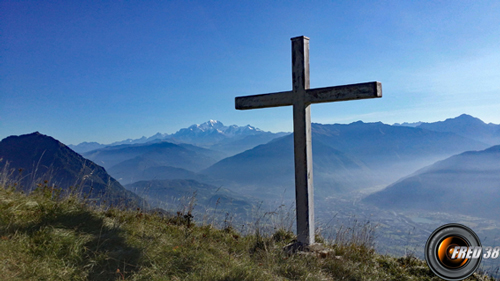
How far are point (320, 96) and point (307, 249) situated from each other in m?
2.66

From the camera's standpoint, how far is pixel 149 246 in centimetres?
411

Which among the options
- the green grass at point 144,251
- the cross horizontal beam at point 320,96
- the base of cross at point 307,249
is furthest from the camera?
the base of cross at point 307,249

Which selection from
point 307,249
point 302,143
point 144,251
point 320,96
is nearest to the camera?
point 144,251

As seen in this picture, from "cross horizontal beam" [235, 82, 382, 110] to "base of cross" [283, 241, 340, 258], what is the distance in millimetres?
2540

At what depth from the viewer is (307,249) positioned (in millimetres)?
4977

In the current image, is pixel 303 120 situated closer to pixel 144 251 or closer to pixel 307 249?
pixel 307 249

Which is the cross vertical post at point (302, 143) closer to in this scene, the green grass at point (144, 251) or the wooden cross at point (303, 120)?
the wooden cross at point (303, 120)

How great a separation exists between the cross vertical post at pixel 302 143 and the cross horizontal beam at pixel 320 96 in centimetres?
16

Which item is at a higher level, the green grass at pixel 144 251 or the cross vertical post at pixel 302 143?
the cross vertical post at pixel 302 143

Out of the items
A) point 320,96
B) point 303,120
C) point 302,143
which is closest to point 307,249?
point 302,143

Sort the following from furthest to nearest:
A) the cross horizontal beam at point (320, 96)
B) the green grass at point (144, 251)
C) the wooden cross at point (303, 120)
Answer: the wooden cross at point (303, 120), the cross horizontal beam at point (320, 96), the green grass at point (144, 251)

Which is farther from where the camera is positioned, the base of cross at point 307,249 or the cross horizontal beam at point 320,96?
the base of cross at point 307,249

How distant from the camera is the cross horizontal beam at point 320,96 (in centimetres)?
458

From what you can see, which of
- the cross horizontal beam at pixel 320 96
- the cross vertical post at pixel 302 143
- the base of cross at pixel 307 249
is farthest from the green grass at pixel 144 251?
the cross horizontal beam at pixel 320 96
